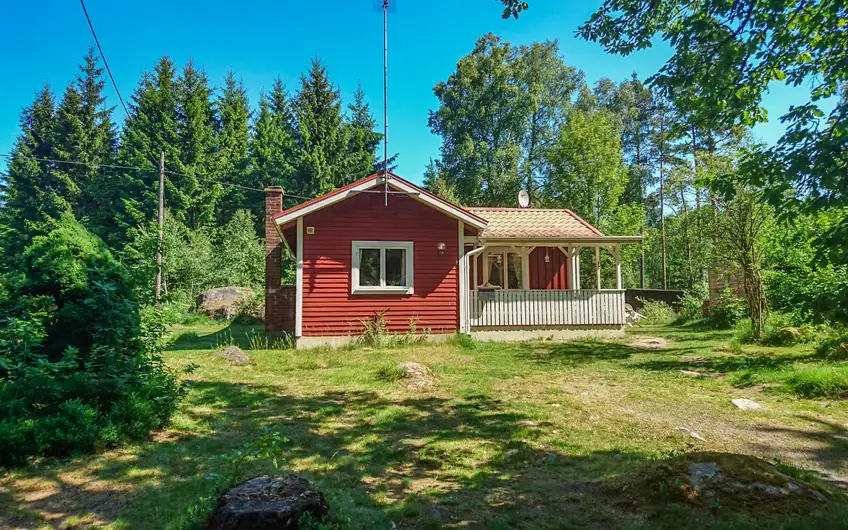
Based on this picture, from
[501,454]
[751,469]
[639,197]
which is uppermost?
[639,197]

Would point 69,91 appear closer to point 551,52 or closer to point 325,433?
point 551,52

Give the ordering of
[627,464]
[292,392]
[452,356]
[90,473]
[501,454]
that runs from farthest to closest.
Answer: [452,356] → [292,392] → [501,454] → [627,464] → [90,473]

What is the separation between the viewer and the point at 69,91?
30.6 meters

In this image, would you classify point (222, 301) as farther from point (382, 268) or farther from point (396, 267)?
point (396, 267)

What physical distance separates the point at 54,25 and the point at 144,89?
2853 centimetres

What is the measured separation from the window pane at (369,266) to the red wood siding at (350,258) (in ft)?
1.13

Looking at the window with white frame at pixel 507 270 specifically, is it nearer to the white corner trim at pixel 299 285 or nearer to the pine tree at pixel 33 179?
the white corner trim at pixel 299 285

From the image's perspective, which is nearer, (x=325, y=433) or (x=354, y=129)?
(x=325, y=433)

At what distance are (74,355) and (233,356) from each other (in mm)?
5190

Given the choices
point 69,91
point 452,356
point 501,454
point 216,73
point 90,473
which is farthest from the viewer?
point 216,73

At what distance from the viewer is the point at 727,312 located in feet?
49.6

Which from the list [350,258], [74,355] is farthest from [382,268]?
[74,355]

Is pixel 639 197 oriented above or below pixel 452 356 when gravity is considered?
above

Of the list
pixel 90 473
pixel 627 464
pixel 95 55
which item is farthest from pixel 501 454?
pixel 95 55
